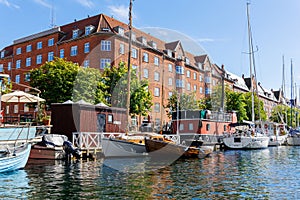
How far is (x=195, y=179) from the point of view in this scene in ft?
53.0

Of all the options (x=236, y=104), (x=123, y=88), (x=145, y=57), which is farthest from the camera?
(x=236, y=104)

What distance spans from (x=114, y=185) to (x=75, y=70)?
2719cm

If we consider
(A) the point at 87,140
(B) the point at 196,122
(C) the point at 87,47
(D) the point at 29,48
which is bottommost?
(A) the point at 87,140

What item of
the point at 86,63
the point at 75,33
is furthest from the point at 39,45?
the point at 86,63

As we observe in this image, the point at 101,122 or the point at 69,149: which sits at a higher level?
the point at 101,122

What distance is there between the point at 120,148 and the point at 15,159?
9.25 m

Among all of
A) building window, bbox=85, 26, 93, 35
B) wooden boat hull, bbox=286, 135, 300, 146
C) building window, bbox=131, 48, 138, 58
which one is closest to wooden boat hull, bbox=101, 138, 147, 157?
building window, bbox=131, 48, 138, 58

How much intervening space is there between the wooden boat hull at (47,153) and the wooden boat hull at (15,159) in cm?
252

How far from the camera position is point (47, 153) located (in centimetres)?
2236

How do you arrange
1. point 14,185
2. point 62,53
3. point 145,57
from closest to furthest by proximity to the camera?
point 14,185, point 62,53, point 145,57

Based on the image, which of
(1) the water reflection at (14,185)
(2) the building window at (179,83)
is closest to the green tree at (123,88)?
(1) the water reflection at (14,185)

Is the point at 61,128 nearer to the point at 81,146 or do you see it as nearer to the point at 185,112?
the point at 81,146

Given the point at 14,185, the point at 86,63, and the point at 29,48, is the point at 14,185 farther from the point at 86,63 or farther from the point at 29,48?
the point at 29,48

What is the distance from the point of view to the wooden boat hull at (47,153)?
21.8 m
